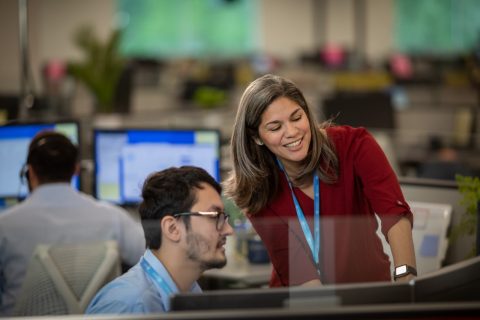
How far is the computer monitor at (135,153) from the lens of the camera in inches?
167

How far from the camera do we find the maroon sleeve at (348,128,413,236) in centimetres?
230

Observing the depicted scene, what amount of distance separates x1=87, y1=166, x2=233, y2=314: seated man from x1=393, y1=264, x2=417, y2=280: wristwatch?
392 millimetres

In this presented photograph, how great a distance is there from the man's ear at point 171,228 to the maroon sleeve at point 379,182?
0.56 metres

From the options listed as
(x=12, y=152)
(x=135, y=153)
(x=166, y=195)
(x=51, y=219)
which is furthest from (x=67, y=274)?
(x=135, y=153)

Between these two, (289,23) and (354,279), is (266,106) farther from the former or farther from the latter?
(289,23)

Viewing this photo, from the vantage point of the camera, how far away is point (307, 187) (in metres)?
2.40

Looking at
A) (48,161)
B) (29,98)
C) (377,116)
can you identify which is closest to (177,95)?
(377,116)

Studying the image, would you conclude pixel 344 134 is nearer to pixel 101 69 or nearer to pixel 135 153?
pixel 135 153

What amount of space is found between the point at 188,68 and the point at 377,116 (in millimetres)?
8494

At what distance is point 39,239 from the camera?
2.59 meters

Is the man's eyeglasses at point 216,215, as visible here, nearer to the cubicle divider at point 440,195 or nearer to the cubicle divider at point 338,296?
the cubicle divider at point 338,296

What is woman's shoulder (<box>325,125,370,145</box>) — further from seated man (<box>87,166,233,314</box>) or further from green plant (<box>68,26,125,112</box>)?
green plant (<box>68,26,125,112</box>)

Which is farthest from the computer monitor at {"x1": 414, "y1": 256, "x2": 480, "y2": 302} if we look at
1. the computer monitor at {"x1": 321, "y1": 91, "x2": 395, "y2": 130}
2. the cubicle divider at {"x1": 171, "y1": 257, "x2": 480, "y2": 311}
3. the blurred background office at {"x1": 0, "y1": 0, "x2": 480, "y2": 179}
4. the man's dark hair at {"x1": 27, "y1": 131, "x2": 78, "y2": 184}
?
the computer monitor at {"x1": 321, "y1": 91, "x2": 395, "y2": 130}

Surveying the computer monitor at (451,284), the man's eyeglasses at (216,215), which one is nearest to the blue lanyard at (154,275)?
the man's eyeglasses at (216,215)
